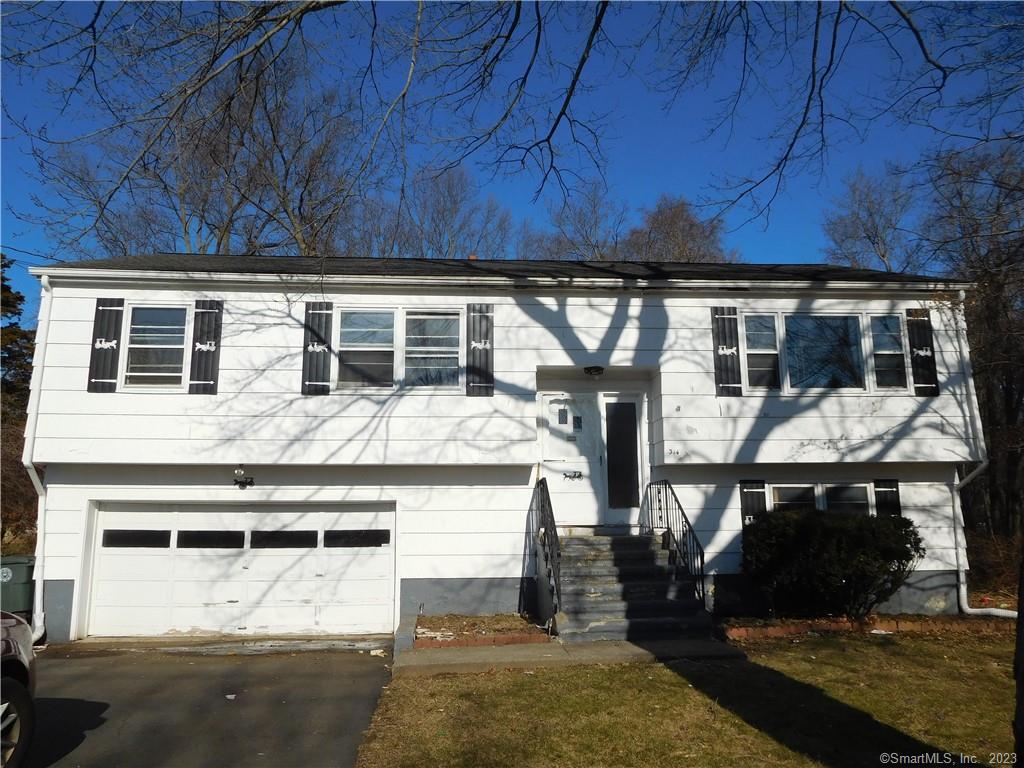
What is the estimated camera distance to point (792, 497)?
35.5 feet

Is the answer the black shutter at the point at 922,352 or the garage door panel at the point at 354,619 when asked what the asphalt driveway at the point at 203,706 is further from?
the black shutter at the point at 922,352

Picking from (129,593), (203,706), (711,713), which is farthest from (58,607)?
(711,713)

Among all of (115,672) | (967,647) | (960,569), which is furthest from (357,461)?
(960,569)

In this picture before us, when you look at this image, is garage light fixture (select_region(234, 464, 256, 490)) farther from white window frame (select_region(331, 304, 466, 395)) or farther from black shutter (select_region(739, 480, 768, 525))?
black shutter (select_region(739, 480, 768, 525))

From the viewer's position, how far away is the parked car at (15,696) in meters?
4.61

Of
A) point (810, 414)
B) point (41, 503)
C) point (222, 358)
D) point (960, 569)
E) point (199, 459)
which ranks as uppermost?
point (222, 358)

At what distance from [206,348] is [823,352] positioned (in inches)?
372

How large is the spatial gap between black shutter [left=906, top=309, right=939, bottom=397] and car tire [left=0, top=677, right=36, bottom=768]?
11.5 metres

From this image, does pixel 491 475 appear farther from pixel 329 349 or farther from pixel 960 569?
pixel 960 569

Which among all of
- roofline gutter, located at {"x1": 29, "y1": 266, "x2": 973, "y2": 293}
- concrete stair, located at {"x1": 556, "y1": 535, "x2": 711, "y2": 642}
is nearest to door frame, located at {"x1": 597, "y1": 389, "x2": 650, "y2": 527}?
concrete stair, located at {"x1": 556, "y1": 535, "x2": 711, "y2": 642}

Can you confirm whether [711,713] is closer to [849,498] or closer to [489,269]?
[849,498]

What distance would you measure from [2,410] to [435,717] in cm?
2022

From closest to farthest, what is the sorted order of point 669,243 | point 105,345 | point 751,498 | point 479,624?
point 479,624 < point 105,345 < point 751,498 < point 669,243

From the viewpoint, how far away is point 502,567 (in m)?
10.3
